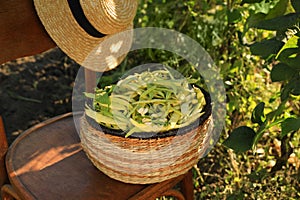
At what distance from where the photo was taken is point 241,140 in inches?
58.6

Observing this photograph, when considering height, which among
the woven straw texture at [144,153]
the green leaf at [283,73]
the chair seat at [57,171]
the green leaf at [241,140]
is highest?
the green leaf at [283,73]

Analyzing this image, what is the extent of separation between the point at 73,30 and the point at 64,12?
0.06 metres

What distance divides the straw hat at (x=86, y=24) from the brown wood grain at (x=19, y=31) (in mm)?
25

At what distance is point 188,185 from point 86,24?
55cm

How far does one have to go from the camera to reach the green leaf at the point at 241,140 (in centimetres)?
146

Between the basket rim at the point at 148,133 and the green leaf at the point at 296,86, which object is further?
the green leaf at the point at 296,86

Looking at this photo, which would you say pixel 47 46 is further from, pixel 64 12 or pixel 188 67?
pixel 188 67

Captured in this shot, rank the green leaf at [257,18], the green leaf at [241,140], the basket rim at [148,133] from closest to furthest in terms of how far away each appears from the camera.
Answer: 1. the basket rim at [148,133]
2. the green leaf at [241,140]
3. the green leaf at [257,18]

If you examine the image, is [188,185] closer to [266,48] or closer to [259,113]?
[259,113]

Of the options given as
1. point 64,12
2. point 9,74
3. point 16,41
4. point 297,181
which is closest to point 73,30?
point 64,12

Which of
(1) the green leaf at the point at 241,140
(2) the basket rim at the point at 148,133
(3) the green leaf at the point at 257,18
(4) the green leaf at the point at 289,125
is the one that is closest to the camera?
(2) the basket rim at the point at 148,133

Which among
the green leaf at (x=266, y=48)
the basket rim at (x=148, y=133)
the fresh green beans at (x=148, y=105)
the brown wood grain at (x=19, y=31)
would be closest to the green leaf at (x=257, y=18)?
the green leaf at (x=266, y=48)

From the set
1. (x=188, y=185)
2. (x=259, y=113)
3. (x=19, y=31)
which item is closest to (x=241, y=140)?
(x=259, y=113)

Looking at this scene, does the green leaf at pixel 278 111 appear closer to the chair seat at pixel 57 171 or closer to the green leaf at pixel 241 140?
the green leaf at pixel 241 140
